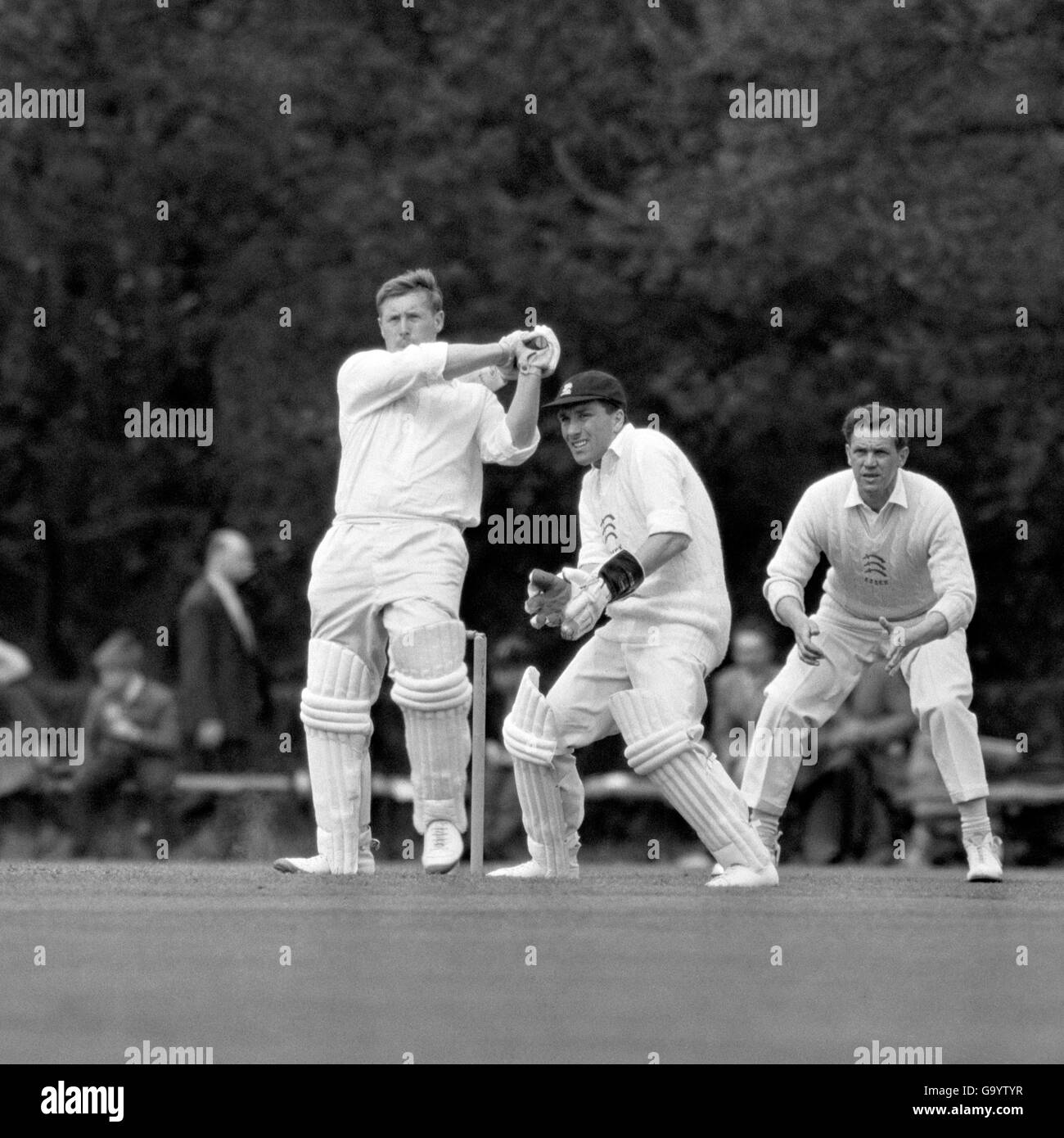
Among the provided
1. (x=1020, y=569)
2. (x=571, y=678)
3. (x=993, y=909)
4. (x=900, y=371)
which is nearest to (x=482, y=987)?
(x=993, y=909)

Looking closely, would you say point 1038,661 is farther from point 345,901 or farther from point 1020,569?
point 345,901

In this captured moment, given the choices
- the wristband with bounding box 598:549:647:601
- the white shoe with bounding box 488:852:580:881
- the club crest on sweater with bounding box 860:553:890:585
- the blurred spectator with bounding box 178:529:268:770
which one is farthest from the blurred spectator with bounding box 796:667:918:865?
the wristband with bounding box 598:549:647:601

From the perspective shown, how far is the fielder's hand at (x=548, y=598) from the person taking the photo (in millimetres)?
10031

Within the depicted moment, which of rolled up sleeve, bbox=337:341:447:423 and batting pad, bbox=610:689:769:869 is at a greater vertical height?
rolled up sleeve, bbox=337:341:447:423

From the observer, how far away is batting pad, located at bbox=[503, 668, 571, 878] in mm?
10617

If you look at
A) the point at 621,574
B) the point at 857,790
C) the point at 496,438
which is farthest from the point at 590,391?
the point at 857,790

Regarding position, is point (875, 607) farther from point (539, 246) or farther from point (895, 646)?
point (539, 246)

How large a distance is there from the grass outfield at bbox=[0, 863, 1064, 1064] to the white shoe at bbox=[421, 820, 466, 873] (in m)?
0.29

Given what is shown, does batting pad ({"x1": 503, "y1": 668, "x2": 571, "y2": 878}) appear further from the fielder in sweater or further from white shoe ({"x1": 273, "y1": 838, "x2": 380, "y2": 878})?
the fielder in sweater

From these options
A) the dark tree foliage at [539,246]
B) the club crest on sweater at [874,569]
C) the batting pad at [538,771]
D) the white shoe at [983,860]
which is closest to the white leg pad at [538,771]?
the batting pad at [538,771]

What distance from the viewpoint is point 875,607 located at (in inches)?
456

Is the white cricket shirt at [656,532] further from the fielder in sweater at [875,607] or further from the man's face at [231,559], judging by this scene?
the man's face at [231,559]

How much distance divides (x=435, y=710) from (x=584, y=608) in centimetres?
87

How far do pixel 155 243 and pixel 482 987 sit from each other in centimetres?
1954
